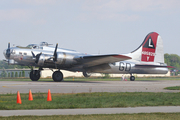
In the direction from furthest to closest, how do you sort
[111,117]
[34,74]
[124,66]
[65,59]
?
[124,66] → [34,74] → [65,59] → [111,117]

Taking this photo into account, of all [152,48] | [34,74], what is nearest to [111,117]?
[34,74]

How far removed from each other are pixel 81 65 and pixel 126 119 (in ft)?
87.9

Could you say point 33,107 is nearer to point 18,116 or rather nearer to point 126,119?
point 18,116

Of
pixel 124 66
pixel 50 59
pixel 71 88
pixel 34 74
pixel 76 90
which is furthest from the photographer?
pixel 124 66

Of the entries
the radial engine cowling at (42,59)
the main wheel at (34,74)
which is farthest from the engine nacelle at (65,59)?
the main wheel at (34,74)

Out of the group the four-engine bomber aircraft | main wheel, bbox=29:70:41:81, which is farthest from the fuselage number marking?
main wheel, bbox=29:70:41:81

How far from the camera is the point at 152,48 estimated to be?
152 feet

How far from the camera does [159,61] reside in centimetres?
4591

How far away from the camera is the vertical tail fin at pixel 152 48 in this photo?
1797 inches

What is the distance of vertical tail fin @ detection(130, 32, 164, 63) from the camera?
4566cm

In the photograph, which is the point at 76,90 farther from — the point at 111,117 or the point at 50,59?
the point at 111,117

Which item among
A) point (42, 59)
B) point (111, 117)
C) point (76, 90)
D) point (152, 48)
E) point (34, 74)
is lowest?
point (111, 117)

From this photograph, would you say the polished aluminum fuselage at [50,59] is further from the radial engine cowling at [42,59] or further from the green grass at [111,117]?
the green grass at [111,117]

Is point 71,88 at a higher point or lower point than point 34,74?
lower
